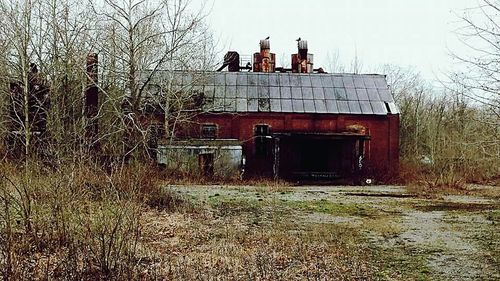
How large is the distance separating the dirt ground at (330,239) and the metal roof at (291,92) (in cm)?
1140

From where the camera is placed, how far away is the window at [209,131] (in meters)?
28.3

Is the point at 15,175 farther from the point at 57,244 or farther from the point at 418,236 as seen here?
the point at 418,236

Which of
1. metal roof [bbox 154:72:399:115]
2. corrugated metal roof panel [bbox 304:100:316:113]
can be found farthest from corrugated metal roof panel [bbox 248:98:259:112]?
corrugated metal roof panel [bbox 304:100:316:113]

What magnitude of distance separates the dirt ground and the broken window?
1059 centimetres

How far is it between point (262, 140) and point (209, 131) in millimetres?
2627

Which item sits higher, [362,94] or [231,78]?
[231,78]

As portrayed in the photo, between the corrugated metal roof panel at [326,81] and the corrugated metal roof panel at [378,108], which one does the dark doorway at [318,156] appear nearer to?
the corrugated metal roof panel at [378,108]

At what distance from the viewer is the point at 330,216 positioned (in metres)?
14.2

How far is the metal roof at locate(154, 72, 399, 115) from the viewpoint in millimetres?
28781

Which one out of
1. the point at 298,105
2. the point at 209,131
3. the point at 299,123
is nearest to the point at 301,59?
the point at 298,105

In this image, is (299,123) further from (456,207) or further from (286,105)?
(456,207)

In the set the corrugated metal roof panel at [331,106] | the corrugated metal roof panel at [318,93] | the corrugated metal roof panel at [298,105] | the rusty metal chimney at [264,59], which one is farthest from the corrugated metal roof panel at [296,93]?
the rusty metal chimney at [264,59]

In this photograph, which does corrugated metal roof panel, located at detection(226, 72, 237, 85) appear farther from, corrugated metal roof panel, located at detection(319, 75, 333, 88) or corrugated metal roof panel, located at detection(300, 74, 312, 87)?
corrugated metal roof panel, located at detection(319, 75, 333, 88)

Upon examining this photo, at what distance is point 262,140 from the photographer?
2853 cm
